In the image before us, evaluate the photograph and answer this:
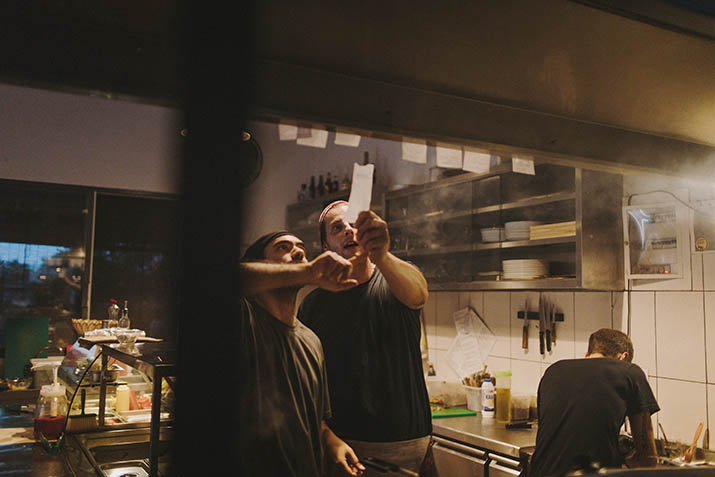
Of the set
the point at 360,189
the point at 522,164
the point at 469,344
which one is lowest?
the point at 469,344

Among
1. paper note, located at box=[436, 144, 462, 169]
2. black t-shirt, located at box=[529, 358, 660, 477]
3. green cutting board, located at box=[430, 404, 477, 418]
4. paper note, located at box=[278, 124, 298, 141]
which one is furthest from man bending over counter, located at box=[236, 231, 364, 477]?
green cutting board, located at box=[430, 404, 477, 418]

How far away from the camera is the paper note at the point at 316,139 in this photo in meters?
0.86

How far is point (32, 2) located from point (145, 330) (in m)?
1.10

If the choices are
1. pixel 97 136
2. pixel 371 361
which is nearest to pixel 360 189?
pixel 371 361

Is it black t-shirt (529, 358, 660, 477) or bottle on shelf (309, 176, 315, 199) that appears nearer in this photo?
bottle on shelf (309, 176, 315, 199)

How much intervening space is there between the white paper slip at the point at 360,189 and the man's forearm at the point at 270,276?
13 centimetres

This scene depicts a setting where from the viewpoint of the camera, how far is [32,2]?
0.61 meters

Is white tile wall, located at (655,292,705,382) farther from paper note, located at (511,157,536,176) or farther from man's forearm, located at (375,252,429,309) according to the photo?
man's forearm, located at (375,252,429,309)

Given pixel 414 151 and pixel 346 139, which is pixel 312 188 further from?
pixel 414 151

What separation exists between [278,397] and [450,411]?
3.33ft

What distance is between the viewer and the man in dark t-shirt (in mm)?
1247

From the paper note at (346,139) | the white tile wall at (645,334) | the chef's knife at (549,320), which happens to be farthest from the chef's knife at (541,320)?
the paper note at (346,139)

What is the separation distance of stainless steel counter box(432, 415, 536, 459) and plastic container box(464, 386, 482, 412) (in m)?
0.04

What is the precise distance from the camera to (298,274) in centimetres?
85
